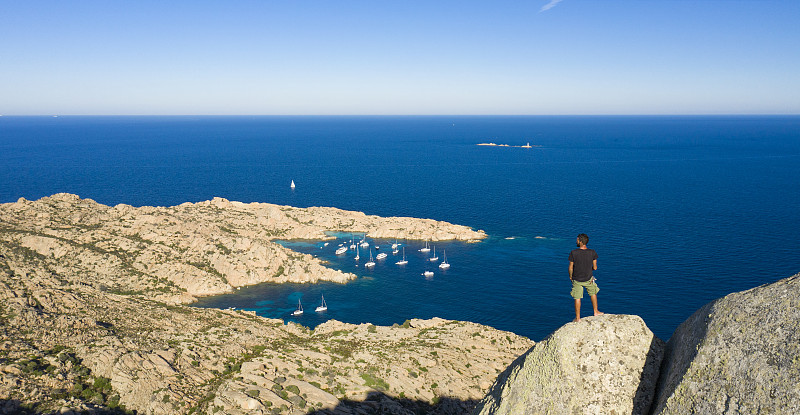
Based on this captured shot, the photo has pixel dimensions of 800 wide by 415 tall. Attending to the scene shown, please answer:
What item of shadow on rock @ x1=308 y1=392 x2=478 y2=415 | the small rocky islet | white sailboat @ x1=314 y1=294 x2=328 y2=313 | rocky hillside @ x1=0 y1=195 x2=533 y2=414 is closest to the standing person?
the small rocky islet

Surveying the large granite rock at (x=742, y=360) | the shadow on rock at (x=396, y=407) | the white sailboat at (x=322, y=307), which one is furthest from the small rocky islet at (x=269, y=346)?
the white sailboat at (x=322, y=307)

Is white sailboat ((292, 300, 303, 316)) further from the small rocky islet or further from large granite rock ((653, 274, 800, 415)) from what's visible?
large granite rock ((653, 274, 800, 415))

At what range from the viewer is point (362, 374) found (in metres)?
47.3

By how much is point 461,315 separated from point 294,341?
39009mm

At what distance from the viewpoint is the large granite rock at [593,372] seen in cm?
1591

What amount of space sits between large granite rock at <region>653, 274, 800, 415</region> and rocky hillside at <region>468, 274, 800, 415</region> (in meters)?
0.02

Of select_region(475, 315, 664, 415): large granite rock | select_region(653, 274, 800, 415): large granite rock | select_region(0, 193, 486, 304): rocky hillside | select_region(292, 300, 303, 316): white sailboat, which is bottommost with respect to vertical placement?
select_region(292, 300, 303, 316): white sailboat

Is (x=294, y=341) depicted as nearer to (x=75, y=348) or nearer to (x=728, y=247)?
(x=75, y=348)

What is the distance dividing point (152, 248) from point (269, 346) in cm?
5759

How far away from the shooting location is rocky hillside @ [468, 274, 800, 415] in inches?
498

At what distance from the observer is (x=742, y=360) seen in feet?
43.3

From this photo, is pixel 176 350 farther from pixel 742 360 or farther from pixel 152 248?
pixel 152 248

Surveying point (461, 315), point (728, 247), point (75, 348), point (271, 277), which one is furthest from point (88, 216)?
point (728, 247)

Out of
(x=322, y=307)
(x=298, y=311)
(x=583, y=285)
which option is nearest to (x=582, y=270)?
(x=583, y=285)
